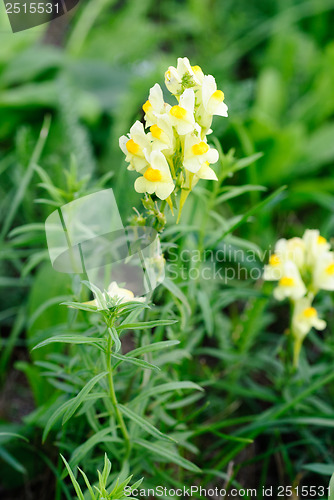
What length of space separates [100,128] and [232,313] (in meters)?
0.99

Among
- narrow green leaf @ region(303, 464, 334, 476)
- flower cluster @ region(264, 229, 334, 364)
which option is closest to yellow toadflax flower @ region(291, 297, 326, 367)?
flower cluster @ region(264, 229, 334, 364)

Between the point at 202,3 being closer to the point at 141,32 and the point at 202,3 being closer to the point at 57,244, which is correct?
the point at 141,32

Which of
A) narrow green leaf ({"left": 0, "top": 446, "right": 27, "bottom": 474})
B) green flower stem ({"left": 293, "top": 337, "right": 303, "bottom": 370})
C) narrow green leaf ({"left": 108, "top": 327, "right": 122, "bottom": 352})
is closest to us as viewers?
narrow green leaf ({"left": 108, "top": 327, "right": 122, "bottom": 352})

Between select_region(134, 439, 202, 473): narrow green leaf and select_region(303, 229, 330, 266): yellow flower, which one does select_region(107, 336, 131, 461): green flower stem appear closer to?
select_region(134, 439, 202, 473): narrow green leaf

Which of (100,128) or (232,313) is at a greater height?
(100,128)

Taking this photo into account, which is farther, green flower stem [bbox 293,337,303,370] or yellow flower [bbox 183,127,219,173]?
green flower stem [bbox 293,337,303,370]

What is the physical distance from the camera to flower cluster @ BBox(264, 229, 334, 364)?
95 centimetres

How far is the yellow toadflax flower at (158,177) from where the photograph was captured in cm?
66

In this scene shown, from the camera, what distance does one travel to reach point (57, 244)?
0.97m

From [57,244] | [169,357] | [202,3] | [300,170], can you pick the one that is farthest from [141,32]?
[169,357]

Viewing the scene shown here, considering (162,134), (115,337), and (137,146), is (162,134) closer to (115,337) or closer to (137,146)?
(137,146)

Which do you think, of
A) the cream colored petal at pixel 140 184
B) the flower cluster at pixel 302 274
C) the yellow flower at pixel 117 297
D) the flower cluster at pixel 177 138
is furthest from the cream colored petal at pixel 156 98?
the flower cluster at pixel 302 274

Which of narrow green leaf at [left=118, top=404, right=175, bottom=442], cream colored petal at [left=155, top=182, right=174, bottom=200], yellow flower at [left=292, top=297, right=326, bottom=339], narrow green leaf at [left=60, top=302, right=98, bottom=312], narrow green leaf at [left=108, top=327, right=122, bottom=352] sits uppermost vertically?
cream colored petal at [left=155, top=182, right=174, bottom=200]

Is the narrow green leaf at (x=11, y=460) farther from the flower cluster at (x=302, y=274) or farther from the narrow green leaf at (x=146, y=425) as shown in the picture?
the flower cluster at (x=302, y=274)
